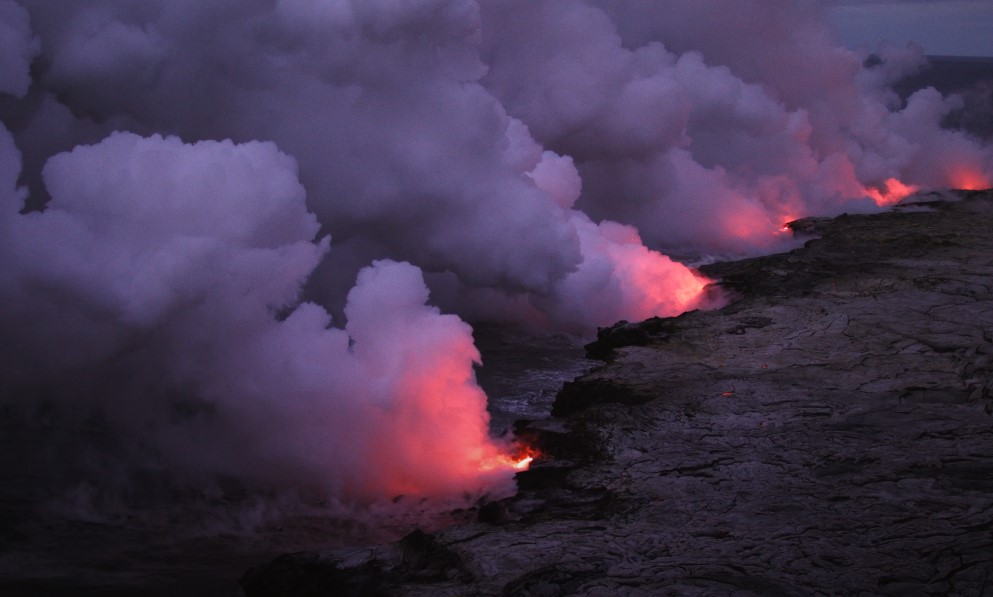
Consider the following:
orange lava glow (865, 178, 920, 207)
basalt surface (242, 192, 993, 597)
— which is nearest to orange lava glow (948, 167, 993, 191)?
orange lava glow (865, 178, 920, 207)

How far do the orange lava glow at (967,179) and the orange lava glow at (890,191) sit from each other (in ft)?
5.66

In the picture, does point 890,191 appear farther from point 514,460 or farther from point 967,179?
point 514,460

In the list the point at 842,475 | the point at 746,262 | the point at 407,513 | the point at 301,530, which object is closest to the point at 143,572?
the point at 301,530

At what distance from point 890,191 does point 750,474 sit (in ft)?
85.0

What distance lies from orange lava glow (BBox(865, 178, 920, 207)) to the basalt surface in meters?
16.6

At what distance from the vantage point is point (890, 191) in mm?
31797

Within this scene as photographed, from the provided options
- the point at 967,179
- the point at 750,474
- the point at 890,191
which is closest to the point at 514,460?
the point at 750,474

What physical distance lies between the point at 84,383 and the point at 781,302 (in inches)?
422

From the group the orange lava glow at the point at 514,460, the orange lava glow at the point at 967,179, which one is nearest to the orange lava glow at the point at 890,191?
the orange lava glow at the point at 967,179

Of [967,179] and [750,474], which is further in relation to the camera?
[967,179]

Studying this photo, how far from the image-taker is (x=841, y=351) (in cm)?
1273

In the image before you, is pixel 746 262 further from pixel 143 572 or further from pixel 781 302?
pixel 143 572

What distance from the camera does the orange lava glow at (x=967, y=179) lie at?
110 ft

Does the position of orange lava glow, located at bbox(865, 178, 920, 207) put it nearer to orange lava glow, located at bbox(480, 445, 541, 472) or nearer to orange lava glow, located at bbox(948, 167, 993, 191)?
orange lava glow, located at bbox(948, 167, 993, 191)
